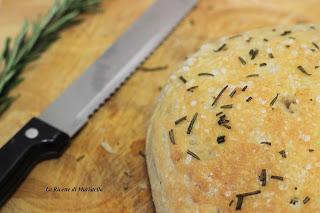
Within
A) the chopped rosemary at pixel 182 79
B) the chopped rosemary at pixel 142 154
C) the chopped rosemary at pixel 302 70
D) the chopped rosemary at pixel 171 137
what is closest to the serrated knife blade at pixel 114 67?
the chopped rosemary at pixel 142 154

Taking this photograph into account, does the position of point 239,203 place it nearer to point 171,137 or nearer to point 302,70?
point 171,137

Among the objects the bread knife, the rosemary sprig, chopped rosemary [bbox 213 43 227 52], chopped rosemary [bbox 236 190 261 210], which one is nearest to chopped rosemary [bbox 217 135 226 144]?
chopped rosemary [bbox 236 190 261 210]

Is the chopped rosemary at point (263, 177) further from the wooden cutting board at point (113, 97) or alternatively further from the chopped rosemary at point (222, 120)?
the wooden cutting board at point (113, 97)

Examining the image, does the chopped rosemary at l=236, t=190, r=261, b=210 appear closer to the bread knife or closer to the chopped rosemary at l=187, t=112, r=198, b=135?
the chopped rosemary at l=187, t=112, r=198, b=135

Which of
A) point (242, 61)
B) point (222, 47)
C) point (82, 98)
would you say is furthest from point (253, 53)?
point (82, 98)

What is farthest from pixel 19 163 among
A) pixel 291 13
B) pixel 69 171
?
pixel 291 13

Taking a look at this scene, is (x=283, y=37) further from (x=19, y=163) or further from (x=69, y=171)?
(x=19, y=163)

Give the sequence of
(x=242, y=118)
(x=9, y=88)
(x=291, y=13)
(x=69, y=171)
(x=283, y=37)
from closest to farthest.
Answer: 1. (x=242, y=118)
2. (x=283, y=37)
3. (x=69, y=171)
4. (x=9, y=88)
5. (x=291, y=13)

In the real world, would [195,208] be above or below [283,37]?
below
